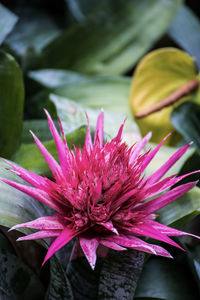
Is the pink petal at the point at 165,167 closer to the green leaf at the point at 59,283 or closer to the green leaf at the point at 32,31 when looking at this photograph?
the green leaf at the point at 59,283

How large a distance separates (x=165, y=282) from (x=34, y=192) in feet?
0.73

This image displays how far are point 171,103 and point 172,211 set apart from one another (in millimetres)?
304

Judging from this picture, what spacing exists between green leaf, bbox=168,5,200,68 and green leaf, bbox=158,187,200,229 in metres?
0.55

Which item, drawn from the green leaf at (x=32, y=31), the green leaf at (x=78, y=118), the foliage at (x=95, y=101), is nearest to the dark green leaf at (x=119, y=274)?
the foliage at (x=95, y=101)

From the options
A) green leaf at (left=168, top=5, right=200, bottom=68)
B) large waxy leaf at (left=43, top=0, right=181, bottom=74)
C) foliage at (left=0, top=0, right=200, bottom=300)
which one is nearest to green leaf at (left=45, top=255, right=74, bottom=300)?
foliage at (left=0, top=0, right=200, bottom=300)

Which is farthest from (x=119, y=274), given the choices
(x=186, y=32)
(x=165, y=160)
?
(x=186, y=32)

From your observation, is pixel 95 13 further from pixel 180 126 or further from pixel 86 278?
pixel 86 278

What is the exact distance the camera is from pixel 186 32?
3.16 ft

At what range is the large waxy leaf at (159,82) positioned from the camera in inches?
29.0

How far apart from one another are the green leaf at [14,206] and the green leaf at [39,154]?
7 centimetres

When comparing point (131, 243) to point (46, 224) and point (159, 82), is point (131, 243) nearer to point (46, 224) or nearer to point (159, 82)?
point (46, 224)

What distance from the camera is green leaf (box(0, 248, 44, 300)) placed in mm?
415

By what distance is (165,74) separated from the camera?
2.52ft

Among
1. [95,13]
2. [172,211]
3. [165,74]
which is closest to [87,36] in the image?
[95,13]
